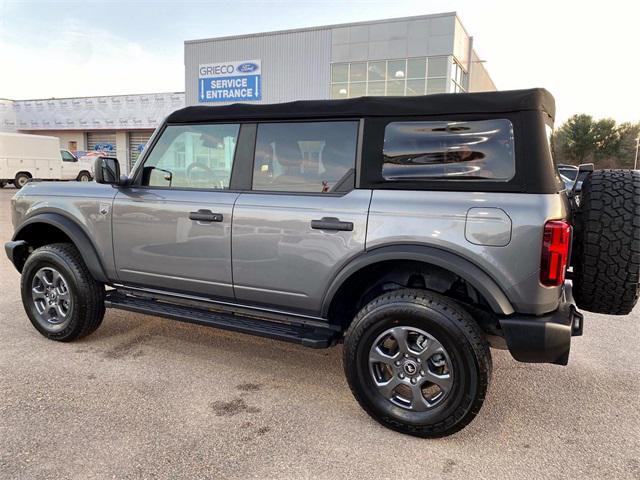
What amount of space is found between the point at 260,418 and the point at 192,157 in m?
Answer: 2.00

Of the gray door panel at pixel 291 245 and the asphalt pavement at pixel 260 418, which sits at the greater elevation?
the gray door panel at pixel 291 245

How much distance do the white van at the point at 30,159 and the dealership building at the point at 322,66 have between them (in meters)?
10.7

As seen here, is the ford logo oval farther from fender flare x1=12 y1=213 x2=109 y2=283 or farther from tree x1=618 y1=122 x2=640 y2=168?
tree x1=618 y1=122 x2=640 y2=168

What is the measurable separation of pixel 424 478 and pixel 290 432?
811 millimetres

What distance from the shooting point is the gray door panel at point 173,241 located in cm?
340

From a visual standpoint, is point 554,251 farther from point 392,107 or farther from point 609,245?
point 392,107

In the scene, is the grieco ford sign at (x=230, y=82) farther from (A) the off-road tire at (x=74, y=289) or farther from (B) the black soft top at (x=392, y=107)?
(B) the black soft top at (x=392, y=107)

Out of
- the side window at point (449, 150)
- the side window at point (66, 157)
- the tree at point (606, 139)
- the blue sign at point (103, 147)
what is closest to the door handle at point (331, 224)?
the side window at point (449, 150)

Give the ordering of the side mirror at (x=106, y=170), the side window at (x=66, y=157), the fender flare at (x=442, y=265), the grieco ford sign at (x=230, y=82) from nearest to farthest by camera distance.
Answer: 1. the fender flare at (x=442, y=265)
2. the side mirror at (x=106, y=170)
3. the side window at (x=66, y=157)
4. the grieco ford sign at (x=230, y=82)

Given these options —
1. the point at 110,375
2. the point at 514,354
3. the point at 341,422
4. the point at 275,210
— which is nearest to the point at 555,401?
the point at 514,354

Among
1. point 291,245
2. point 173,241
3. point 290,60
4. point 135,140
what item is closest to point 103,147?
point 135,140

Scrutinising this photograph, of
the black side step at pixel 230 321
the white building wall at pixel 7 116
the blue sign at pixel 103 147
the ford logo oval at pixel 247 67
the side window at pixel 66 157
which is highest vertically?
the ford logo oval at pixel 247 67

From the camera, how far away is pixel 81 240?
3.93m

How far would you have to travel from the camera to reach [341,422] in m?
2.96
